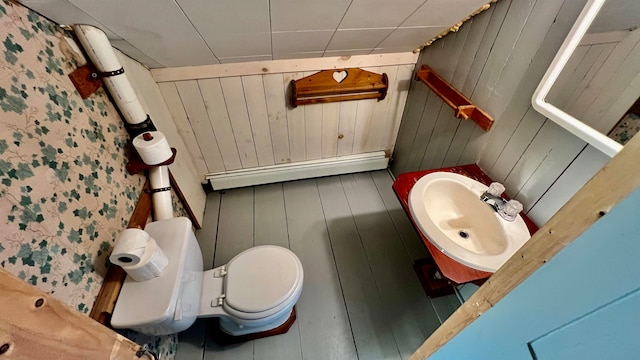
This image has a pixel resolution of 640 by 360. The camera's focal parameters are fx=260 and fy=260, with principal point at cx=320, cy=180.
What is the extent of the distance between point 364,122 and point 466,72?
0.79m

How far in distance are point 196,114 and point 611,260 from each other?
1.82 metres

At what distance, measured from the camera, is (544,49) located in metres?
0.91

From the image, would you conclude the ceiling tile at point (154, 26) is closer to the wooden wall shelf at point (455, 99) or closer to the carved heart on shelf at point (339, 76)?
the carved heart on shelf at point (339, 76)

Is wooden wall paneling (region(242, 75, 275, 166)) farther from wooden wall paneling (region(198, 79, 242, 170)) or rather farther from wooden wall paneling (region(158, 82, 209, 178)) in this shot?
wooden wall paneling (region(158, 82, 209, 178))

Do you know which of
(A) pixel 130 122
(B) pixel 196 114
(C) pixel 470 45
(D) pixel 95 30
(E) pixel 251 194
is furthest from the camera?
(E) pixel 251 194

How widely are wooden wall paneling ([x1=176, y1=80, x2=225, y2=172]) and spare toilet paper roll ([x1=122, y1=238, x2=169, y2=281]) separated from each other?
97cm

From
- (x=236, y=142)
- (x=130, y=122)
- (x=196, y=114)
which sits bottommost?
(x=236, y=142)

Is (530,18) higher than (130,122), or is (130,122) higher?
(530,18)

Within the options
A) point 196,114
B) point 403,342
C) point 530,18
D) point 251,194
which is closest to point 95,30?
point 196,114

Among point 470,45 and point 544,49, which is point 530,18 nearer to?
point 544,49

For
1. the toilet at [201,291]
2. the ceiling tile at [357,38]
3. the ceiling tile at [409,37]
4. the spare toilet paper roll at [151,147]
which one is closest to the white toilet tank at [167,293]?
the toilet at [201,291]

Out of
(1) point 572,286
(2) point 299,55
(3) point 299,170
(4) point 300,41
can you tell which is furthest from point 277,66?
(1) point 572,286

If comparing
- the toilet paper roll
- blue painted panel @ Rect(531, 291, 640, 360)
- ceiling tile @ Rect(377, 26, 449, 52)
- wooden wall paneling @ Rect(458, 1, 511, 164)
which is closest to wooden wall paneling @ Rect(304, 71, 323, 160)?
ceiling tile @ Rect(377, 26, 449, 52)

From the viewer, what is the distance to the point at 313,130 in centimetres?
192
